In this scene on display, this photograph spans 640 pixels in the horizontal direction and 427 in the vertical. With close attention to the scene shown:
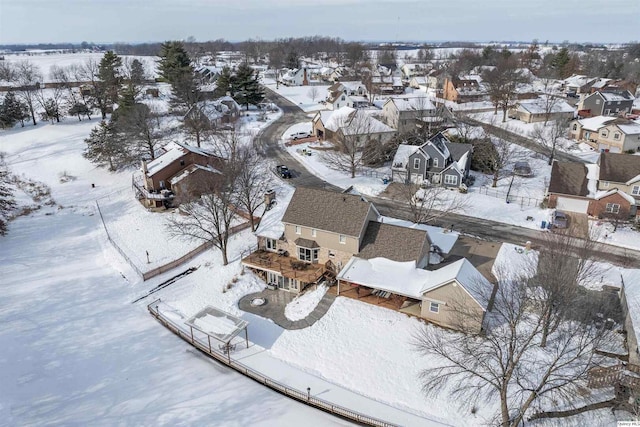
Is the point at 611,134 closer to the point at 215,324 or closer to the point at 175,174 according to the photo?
the point at 175,174

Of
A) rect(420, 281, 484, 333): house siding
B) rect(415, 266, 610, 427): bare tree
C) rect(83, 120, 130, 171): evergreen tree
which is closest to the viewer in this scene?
rect(415, 266, 610, 427): bare tree

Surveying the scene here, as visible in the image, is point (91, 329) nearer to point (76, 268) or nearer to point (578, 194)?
point (76, 268)

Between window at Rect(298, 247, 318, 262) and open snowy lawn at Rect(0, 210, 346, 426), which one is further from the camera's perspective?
window at Rect(298, 247, 318, 262)

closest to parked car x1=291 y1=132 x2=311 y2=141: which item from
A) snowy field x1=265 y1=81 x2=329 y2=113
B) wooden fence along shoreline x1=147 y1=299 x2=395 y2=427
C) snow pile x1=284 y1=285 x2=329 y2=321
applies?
snowy field x1=265 y1=81 x2=329 y2=113

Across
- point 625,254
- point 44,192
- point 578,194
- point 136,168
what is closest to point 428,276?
point 625,254

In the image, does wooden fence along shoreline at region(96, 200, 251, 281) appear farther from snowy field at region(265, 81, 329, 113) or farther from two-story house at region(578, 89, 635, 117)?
two-story house at region(578, 89, 635, 117)

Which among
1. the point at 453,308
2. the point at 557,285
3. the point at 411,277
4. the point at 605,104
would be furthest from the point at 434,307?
the point at 605,104
